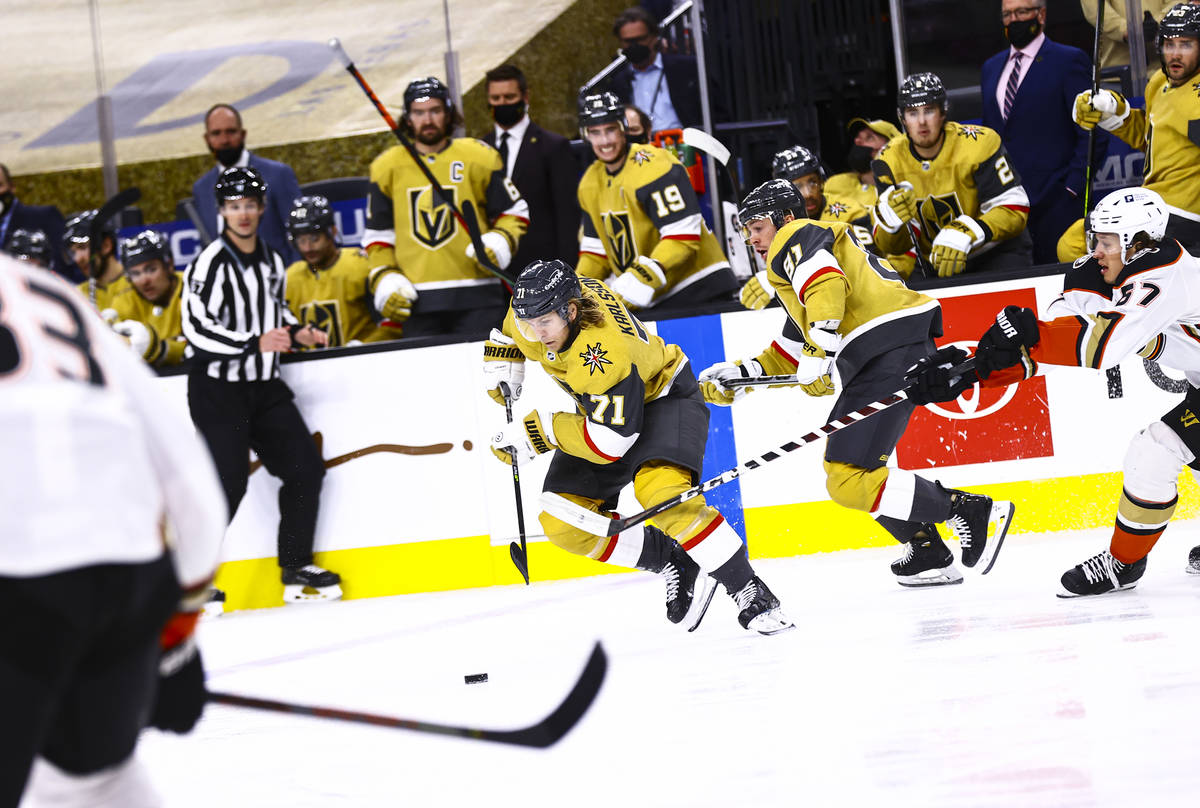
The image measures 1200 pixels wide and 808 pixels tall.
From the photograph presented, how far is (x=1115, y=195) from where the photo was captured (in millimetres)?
3412

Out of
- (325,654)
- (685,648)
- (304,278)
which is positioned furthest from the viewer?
(304,278)

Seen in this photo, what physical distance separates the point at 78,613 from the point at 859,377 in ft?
9.50

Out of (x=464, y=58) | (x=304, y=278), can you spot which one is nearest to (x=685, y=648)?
(x=304, y=278)

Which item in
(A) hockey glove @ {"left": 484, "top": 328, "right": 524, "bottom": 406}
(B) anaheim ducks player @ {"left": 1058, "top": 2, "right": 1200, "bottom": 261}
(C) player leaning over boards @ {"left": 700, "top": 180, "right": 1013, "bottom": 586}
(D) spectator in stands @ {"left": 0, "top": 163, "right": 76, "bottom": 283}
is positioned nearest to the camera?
(C) player leaning over boards @ {"left": 700, "top": 180, "right": 1013, "bottom": 586}

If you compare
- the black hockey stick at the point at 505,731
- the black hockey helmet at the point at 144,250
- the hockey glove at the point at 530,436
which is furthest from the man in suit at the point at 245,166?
the black hockey stick at the point at 505,731

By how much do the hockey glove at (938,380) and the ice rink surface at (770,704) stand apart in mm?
568

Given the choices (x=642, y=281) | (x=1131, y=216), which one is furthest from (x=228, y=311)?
(x=1131, y=216)

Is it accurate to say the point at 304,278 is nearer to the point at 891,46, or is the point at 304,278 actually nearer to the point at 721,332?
the point at 721,332

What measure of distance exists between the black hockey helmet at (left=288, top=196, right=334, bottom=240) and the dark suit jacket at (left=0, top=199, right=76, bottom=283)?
1416mm

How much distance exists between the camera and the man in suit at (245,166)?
547 centimetres

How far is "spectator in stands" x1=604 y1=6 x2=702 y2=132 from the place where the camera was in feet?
18.1

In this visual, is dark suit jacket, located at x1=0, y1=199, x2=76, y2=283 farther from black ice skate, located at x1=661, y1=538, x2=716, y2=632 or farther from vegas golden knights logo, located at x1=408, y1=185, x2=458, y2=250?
black ice skate, located at x1=661, y1=538, x2=716, y2=632

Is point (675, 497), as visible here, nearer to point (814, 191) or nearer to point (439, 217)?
point (814, 191)

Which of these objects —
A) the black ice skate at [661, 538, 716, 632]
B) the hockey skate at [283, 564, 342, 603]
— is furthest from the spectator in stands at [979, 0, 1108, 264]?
the hockey skate at [283, 564, 342, 603]
